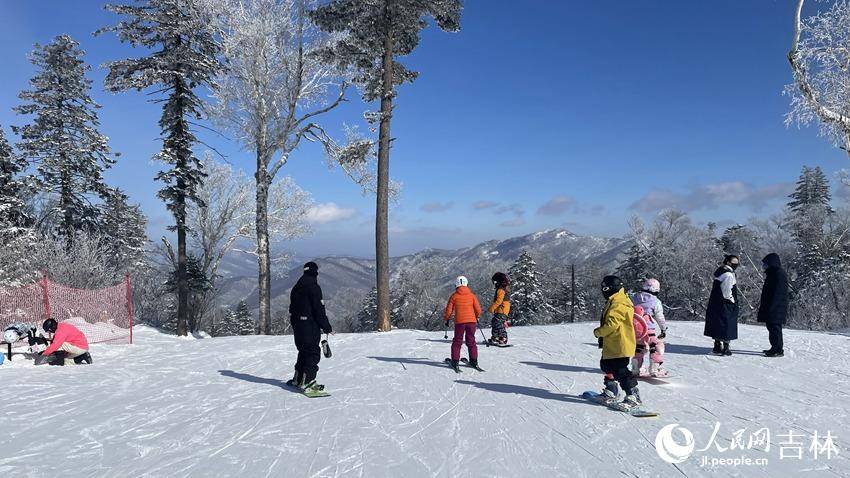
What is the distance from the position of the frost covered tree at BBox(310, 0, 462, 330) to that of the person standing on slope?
9.73 meters

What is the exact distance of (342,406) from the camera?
6.80m

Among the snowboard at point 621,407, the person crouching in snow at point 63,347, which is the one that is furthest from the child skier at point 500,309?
the person crouching in snow at point 63,347

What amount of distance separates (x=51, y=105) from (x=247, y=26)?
15.6m

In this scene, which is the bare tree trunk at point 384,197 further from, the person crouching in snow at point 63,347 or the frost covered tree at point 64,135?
the frost covered tree at point 64,135

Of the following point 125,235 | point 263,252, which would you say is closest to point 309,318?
point 263,252

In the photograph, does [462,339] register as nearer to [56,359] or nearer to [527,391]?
Result: [527,391]

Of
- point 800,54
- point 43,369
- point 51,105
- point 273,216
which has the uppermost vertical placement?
point 51,105

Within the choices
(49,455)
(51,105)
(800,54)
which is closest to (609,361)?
(49,455)

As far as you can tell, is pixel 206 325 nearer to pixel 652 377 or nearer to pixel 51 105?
pixel 51 105

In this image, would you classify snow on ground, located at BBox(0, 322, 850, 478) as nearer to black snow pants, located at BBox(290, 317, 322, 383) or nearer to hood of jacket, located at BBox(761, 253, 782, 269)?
black snow pants, located at BBox(290, 317, 322, 383)

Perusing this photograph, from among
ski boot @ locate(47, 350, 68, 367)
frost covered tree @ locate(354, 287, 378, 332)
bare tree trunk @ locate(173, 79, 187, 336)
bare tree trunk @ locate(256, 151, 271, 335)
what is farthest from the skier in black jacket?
frost covered tree @ locate(354, 287, 378, 332)

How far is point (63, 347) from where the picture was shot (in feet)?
32.7

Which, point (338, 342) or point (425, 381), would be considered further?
point (338, 342)

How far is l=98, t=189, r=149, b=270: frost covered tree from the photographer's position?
1345 inches
